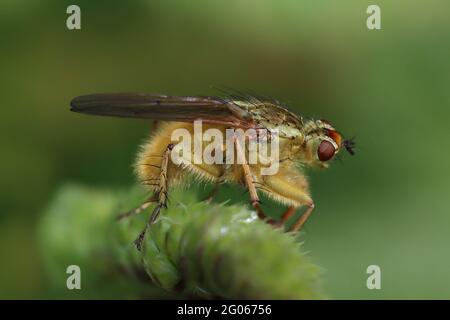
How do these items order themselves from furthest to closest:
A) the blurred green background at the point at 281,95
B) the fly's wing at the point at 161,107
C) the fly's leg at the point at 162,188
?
the blurred green background at the point at 281,95
the fly's wing at the point at 161,107
the fly's leg at the point at 162,188

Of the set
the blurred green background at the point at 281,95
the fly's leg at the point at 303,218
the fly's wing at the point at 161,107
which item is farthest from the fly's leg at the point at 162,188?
the blurred green background at the point at 281,95

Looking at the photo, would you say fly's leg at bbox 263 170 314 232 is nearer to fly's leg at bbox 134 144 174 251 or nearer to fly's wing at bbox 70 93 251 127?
fly's wing at bbox 70 93 251 127

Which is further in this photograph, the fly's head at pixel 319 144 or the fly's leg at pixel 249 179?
the fly's head at pixel 319 144

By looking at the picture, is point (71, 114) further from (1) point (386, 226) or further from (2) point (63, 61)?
(1) point (386, 226)

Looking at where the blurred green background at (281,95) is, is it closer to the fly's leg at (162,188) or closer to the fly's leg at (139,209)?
the fly's leg at (139,209)

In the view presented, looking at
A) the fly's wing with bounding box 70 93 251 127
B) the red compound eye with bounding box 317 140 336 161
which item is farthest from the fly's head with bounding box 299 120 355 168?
the fly's wing with bounding box 70 93 251 127

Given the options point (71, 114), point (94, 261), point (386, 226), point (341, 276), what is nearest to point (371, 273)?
point (341, 276)

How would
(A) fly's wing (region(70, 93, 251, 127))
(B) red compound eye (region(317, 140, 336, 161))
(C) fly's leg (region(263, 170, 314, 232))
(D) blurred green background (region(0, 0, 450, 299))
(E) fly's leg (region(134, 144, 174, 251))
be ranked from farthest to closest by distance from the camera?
(D) blurred green background (region(0, 0, 450, 299))
(B) red compound eye (region(317, 140, 336, 161))
(C) fly's leg (region(263, 170, 314, 232))
(A) fly's wing (region(70, 93, 251, 127))
(E) fly's leg (region(134, 144, 174, 251))

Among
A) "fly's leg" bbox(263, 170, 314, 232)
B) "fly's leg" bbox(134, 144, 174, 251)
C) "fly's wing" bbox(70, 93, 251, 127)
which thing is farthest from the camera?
"fly's leg" bbox(263, 170, 314, 232)
